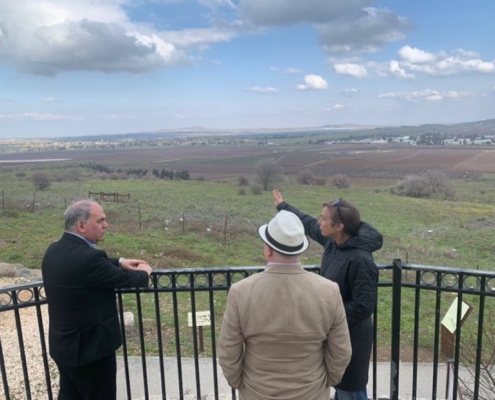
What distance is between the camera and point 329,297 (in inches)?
90.7

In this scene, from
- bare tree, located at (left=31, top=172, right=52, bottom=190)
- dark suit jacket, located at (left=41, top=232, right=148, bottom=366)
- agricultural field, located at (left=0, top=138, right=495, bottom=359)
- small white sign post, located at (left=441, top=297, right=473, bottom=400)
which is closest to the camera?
dark suit jacket, located at (left=41, top=232, right=148, bottom=366)

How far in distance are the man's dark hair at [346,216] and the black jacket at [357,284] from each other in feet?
0.22

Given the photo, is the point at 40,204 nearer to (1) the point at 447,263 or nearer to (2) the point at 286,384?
(1) the point at 447,263

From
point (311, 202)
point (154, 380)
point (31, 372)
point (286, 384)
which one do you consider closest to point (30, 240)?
point (31, 372)

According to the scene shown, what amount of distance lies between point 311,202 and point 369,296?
33231 millimetres

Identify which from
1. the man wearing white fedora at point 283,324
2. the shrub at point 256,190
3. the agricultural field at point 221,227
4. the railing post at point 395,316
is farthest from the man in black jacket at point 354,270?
the shrub at point 256,190

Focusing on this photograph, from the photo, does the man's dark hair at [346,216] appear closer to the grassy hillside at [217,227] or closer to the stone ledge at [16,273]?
the stone ledge at [16,273]

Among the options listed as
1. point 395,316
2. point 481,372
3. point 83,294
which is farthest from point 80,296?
point 481,372

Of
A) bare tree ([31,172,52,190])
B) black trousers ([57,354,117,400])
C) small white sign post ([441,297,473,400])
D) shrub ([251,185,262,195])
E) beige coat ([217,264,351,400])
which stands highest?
beige coat ([217,264,351,400])

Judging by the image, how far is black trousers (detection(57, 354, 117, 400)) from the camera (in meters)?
3.02

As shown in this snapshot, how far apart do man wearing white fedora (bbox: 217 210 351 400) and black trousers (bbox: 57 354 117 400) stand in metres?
1.16

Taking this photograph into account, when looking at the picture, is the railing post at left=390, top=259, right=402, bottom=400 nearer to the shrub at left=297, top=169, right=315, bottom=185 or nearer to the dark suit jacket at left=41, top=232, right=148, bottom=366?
the dark suit jacket at left=41, top=232, right=148, bottom=366

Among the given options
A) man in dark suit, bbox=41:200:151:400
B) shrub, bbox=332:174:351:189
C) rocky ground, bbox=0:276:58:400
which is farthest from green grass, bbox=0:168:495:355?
shrub, bbox=332:174:351:189

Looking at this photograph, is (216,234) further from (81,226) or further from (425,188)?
(425,188)
